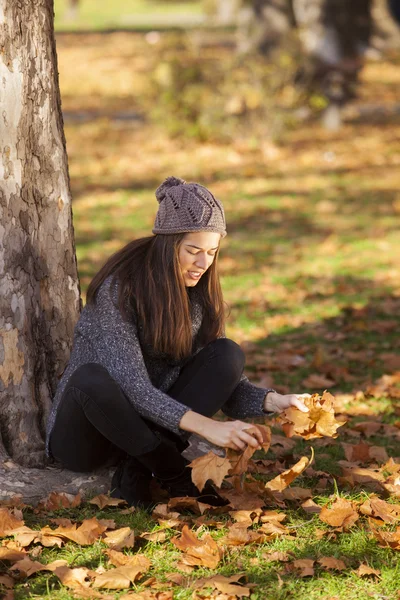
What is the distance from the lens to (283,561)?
9.96 feet

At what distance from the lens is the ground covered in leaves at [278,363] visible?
2.95 meters

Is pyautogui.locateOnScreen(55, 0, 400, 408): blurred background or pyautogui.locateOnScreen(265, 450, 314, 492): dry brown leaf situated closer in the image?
pyautogui.locateOnScreen(265, 450, 314, 492): dry brown leaf

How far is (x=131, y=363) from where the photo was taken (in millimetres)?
3295

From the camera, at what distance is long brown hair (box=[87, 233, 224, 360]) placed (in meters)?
3.38

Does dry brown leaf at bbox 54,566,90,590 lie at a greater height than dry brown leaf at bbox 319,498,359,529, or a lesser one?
greater

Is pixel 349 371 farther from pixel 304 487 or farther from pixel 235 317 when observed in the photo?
pixel 304 487

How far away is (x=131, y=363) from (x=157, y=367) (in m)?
0.36

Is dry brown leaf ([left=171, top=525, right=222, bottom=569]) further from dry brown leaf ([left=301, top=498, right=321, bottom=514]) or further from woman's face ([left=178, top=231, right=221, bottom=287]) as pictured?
woman's face ([left=178, top=231, right=221, bottom=287])

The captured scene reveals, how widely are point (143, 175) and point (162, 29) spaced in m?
20.5

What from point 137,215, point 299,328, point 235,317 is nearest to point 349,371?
point 299,328

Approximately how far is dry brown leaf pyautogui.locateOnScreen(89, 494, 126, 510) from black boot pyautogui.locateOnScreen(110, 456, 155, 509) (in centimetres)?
3

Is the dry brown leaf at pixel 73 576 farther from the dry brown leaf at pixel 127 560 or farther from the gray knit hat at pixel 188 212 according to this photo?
the gray knit hat at pixel 188 212

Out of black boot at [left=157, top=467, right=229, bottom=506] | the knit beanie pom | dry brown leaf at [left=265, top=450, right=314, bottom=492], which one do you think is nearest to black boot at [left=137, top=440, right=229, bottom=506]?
black boot at [left=157, top=467, right=229, bottom=506]

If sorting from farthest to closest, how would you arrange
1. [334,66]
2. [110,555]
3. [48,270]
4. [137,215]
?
[334,66] → [137,215] → [48,270] → [110,555]
